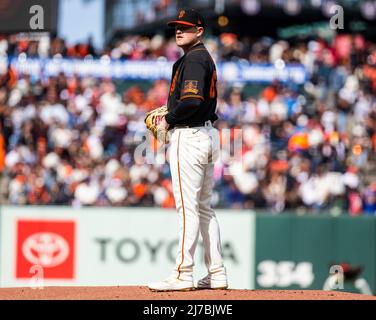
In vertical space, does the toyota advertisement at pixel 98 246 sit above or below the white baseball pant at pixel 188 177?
below

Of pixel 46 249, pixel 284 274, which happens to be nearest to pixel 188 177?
pixel 46 249

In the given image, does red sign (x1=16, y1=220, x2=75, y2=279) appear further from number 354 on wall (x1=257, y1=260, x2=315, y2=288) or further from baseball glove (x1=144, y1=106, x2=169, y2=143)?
baseball glove (x1=144, y1=106, x2=169, y2=143)

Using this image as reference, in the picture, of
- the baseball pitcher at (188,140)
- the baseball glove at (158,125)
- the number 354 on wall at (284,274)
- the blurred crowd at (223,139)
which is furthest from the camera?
the blurred crowd at (223,139)

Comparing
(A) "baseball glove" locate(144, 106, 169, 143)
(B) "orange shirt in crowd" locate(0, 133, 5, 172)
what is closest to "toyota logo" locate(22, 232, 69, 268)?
(B) "orange shirt in crowd" locate(0, 133, 5, 172)

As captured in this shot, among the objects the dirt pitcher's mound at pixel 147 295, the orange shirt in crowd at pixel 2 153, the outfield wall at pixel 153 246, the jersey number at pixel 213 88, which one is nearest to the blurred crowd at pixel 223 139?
the orange shirt in crowd at pixel 2 153

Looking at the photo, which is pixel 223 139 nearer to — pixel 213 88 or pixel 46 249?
pixel 46 249

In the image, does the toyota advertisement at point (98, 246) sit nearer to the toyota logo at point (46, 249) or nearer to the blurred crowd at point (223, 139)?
the toyota logo at point (46, 249)
